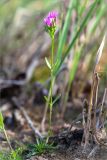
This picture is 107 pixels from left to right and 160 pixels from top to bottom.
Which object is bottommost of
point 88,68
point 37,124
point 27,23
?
point 37,124

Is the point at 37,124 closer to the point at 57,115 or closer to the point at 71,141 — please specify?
the point at 57,115

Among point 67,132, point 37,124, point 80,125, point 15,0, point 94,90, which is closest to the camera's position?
point 94,90

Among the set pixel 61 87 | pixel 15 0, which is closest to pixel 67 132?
pixel 61 87

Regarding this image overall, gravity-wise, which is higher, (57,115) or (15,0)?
(15,0)

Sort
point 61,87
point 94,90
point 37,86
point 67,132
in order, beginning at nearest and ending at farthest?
point 94,90 < point 67,132 < point 61,87 < point 37,86

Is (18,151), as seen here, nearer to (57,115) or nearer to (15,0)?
(57,115)

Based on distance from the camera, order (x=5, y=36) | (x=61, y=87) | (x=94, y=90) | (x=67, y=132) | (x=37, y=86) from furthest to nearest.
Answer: (x=5, y=36) → (x=37, y=86) → (x=61, y=87) → (x=67, y=132) → (x=94, y=90)

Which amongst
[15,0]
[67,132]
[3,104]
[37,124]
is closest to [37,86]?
[3,104]

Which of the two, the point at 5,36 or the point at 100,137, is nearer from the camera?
the point at 100,137

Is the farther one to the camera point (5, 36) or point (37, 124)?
point (5, 36)
